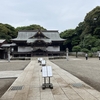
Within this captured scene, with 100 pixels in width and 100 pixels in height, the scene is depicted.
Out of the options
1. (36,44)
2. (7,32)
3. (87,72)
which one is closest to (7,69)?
(87,72)

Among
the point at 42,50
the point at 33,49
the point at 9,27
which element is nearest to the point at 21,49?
the point at 33,49

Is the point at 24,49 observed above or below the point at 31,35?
below

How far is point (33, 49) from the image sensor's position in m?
39.6

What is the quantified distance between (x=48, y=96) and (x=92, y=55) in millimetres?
35882

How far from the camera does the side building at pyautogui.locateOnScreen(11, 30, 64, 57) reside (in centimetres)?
3931

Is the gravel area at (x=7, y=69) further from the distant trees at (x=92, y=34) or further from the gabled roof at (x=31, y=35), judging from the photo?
the distant trees at (x=92, y=34)

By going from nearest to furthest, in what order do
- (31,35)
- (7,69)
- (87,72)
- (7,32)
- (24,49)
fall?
(87,72), (7,69), (24,49), (31,35), (7,32)

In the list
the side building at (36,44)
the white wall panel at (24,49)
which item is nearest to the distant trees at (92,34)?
the side building at (36,44)

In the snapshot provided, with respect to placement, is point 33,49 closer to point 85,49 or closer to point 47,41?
point 47,41

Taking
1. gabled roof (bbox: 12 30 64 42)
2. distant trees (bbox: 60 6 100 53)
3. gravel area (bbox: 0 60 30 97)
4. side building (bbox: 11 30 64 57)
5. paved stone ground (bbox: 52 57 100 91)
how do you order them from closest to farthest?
gravel area (bbox: 0 60 30 97)
paved stone ground (bbox: 52 57 100 91)
distant trees (bbox: 60 6 100 53)
side building (bbox: 11 30 64 57)
gabled roof (bbox: 12 30 64 42)

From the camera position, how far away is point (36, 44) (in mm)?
39656

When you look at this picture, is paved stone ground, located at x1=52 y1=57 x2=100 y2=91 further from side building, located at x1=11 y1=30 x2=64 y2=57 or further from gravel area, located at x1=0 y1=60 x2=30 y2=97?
side building, located at x1=11 y1=30 x2=64 y2=57

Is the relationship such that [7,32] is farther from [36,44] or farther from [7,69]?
[7,69]

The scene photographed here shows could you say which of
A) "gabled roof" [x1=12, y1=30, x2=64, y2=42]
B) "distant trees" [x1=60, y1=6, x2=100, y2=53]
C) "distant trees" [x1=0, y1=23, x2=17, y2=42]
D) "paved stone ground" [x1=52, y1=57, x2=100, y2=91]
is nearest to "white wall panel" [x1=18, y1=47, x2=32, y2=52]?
"gabled roof" [x1=12, y1=30, x2=64, y2=42]
